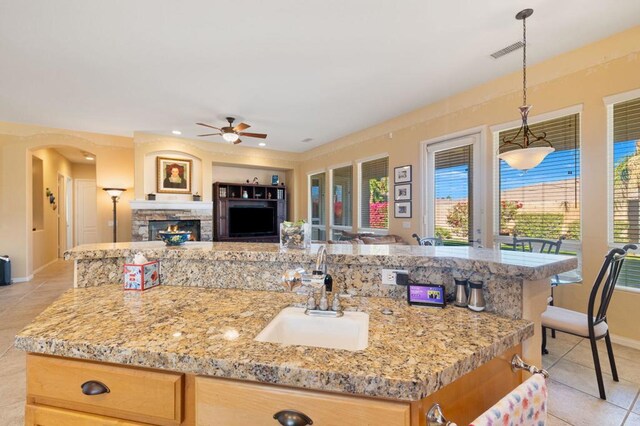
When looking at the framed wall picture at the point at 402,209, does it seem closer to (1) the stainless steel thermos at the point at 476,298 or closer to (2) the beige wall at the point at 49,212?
(1) the stainless steel thermos at the point at 476,298

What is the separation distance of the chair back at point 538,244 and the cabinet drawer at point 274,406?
3084 mm

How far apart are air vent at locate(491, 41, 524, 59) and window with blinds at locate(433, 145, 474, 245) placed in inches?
46.1

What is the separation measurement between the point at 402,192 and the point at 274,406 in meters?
4.32

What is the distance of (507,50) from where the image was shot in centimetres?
289

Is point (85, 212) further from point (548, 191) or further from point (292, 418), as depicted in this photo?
point (548, 191)

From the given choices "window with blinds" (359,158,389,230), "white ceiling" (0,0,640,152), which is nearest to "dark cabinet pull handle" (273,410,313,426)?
"white ceiling" (0,0,640,152)

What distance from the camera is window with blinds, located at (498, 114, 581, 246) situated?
2.99 meters

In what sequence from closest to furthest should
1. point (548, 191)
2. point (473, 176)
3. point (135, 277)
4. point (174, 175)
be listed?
point (135, 277) < point (548, 191) < point (473, 176) < point (174, 175)

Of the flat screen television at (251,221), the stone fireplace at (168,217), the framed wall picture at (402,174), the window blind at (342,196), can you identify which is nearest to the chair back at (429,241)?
the framed wall picture at (402,174)

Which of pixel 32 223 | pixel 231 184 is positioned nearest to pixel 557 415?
pixel 231 184

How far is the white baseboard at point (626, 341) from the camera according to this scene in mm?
2580

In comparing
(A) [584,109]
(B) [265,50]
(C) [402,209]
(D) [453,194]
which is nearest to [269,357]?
(B) [265,50]

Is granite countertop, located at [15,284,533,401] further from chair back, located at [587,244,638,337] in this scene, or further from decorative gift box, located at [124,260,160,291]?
chair back, located at [587,244,638,337]

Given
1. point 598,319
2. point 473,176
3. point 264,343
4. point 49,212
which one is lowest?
point 598,319
